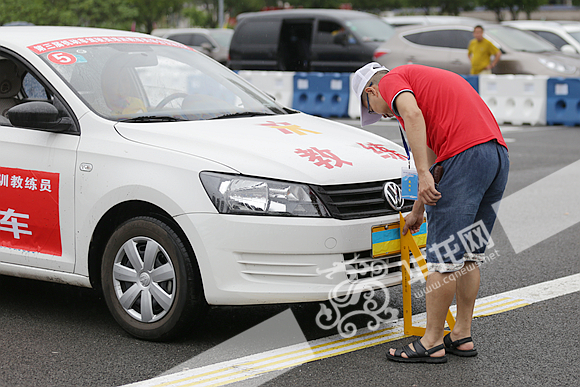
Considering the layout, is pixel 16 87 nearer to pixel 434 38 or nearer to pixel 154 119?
pixel 154 119

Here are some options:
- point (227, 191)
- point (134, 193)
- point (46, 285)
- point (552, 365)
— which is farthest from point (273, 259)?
point (46, 285)

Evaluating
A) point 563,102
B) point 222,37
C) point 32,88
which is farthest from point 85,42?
point 222,37

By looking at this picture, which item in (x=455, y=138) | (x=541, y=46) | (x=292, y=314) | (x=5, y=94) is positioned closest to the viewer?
(x=455, y=138)

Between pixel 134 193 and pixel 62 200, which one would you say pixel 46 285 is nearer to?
pixel 62 200

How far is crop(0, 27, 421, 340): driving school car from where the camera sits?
4.04 meters

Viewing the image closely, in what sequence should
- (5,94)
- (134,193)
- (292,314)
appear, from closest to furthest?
1. (134,193)
2. (292,314)
3. (5,94)

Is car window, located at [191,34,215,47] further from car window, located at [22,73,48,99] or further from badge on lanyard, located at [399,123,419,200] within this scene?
badge on lanyard, located at [399,123,419,200]

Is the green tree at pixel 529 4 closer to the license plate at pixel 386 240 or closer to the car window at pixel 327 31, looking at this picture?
the car window at pixel 327 31

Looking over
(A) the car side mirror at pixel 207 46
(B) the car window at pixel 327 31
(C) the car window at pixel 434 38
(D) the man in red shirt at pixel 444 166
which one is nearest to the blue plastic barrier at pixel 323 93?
(B) the car window at pixel 327 31

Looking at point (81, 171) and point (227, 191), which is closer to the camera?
point (227, 191)

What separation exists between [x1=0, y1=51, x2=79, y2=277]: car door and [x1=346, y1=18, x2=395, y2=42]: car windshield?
13.8 meters

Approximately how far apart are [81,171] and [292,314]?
1.46m

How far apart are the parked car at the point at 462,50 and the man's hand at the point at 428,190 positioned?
12691mm

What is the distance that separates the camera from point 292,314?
485 cm
